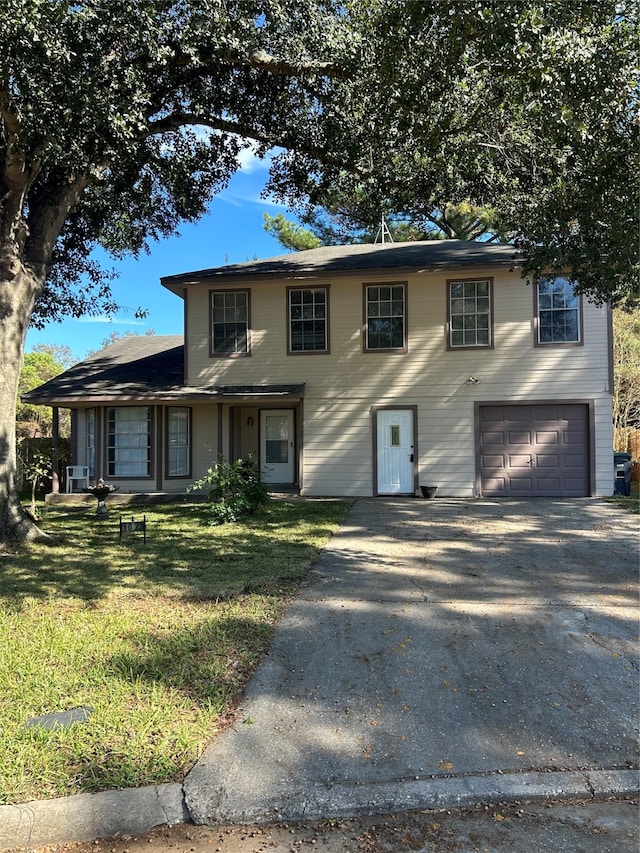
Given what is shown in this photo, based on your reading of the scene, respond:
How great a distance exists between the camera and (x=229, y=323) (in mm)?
14367

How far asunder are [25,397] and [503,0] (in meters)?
12.7

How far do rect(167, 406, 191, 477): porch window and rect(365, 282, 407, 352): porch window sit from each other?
4936mm

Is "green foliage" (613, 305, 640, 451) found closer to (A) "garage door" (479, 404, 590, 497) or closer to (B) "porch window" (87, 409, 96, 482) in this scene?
(A) "garage door" (479, 404, 590, 497)

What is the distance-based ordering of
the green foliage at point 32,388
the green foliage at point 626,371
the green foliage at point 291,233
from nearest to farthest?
the green foliage at point 626,371 → the green foliage at point 32,388 → the green foliage at point 291,233

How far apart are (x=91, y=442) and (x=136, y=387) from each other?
2.14 metres

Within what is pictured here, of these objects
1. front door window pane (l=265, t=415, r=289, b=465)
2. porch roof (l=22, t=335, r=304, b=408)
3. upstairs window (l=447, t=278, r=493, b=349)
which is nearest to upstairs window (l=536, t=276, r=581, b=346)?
upstairs window (l=447, t=278, r=493, b=349)

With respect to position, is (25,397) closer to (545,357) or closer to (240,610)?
(240,610)

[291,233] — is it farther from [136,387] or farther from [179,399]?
[179,399]

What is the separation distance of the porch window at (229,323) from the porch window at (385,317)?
9.79 feet

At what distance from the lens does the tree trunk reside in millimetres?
7965

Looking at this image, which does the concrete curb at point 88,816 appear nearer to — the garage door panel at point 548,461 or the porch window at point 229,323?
the garage door panel at point 548,461

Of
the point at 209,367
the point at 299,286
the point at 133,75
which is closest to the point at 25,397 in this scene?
the point at 209,367

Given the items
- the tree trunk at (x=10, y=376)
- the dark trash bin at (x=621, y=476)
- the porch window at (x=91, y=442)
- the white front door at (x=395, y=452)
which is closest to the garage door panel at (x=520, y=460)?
the dark trash bin at (x=621, y=476)

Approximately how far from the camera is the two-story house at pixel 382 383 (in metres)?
13.0
